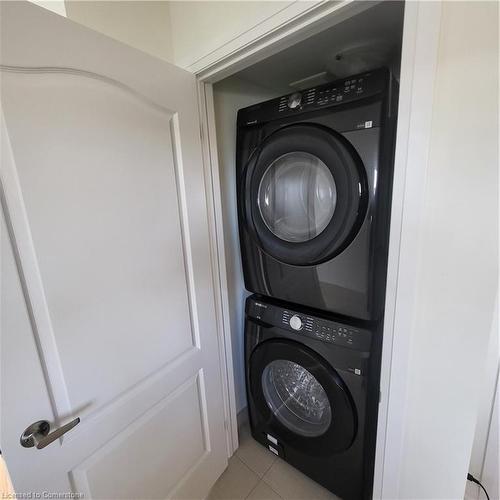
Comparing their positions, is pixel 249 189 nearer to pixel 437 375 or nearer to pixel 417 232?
pixel 417 232

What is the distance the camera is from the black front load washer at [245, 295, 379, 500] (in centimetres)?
107

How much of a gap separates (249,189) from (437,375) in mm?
972

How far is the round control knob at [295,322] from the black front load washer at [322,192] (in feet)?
0.24

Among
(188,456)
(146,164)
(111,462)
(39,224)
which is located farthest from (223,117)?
(188,456)

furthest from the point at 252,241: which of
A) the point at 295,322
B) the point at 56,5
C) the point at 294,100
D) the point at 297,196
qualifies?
the point at 56,5

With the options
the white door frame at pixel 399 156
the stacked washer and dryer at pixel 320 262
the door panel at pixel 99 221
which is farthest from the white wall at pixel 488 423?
the door panel at pixel 99 221

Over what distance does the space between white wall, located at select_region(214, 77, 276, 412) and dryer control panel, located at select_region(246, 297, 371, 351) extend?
8.9 inches

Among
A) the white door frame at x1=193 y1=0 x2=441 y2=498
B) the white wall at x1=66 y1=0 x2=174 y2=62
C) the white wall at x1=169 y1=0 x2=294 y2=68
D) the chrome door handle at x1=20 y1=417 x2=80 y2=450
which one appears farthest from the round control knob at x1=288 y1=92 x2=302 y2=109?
the chrome door handle at x1=20 y1=417 x2=80 y2=450

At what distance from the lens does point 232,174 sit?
1.50 meters

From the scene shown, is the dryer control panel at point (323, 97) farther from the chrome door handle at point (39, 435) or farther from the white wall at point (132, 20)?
the chrome door handle at point (39, 435)

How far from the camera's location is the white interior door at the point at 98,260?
2.18ft

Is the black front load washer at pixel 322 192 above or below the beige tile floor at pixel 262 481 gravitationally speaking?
above

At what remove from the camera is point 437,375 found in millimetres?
826

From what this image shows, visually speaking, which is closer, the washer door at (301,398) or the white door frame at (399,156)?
the white door frame at (399,156)
